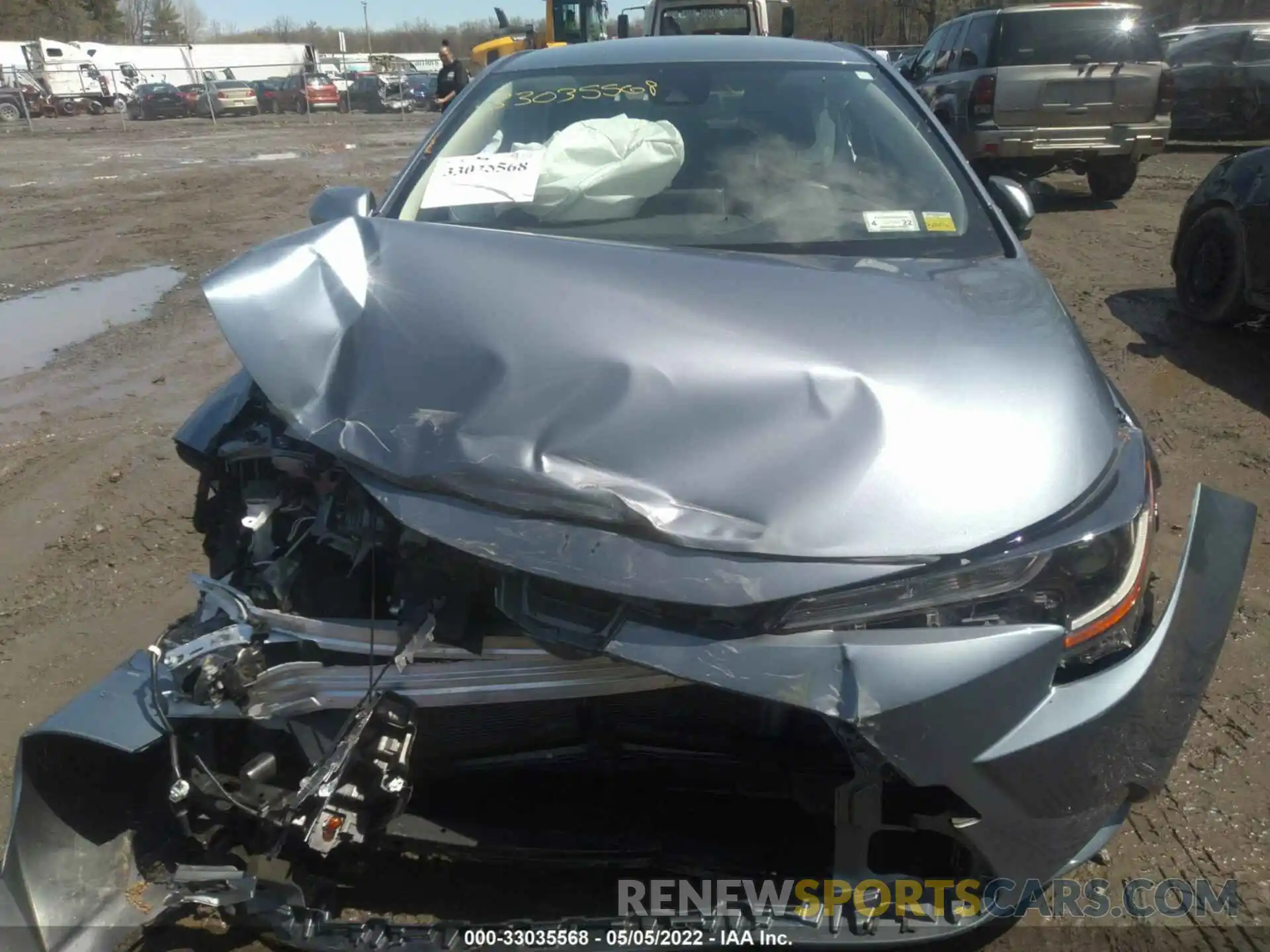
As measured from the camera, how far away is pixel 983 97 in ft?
31.4

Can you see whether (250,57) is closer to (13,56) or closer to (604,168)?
(13,56)

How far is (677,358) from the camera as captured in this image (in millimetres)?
1872

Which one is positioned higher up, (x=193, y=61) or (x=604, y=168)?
(x=604, y=168)

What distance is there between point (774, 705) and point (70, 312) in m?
7.44

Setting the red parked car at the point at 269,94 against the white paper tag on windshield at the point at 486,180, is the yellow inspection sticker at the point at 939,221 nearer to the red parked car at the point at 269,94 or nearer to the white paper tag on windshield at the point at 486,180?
the white paper tag on windshield at the point at 486,180

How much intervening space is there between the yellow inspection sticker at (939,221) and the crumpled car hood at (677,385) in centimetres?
52

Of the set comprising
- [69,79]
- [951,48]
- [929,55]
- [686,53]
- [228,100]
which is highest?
[686,53]

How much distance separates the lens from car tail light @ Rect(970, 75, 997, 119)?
9508mm

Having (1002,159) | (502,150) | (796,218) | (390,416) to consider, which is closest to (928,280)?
(796,218)

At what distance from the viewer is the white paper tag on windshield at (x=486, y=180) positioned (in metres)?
2.93

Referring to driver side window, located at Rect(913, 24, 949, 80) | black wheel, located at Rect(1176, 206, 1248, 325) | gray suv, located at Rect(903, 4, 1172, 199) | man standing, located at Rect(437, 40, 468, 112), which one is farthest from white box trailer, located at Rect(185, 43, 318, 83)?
black wheel, located at Rect(1176, 206, 1248, 325)

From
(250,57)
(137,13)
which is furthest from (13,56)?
(137,13)

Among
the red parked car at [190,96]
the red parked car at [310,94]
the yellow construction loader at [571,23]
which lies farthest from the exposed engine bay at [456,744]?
the red parked car at [190,96]

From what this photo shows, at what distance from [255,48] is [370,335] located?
52983mm
